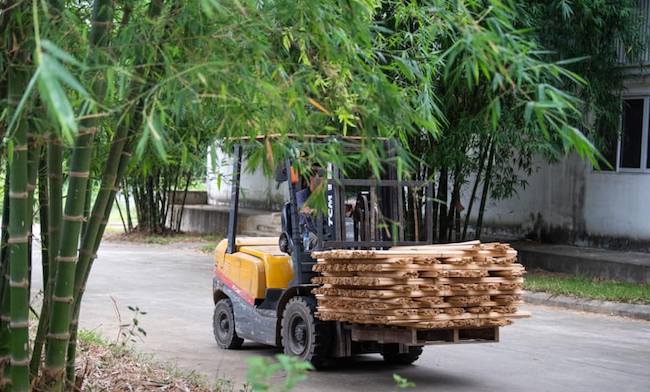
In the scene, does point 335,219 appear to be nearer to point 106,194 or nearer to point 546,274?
point 106,194

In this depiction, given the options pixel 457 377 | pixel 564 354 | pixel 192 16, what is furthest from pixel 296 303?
pixel 192 16

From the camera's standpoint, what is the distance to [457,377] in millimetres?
8836

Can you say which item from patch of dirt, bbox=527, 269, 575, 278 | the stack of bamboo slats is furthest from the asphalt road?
patch of dirt, bbox=527, 269, 575, 278

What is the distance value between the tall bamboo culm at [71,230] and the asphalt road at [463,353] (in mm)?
3010

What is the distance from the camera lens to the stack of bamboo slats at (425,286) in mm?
7930

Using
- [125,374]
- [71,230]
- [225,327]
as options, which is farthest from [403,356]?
[71,230]

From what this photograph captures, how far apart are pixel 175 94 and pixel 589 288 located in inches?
484

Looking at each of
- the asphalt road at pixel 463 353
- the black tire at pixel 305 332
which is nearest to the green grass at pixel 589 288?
the asphalt road at pixel 463 353

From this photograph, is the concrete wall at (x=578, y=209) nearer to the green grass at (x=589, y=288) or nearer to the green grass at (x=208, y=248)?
the green grass at (x=589, y=288)

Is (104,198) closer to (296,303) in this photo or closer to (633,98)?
(296,303)

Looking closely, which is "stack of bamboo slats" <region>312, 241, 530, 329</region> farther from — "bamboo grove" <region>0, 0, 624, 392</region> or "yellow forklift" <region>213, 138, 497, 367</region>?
"bamboo grove" <region>0, 0, 624, 392</region>

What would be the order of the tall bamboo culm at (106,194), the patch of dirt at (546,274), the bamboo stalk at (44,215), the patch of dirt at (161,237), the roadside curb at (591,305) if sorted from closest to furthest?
1. the tall bamboo culm at (106,194)
2. the bamboo stalk at (44,215)
3. the roadside curb at (591,305)
4. the patch of dirt at (546,274)
5. the patch of dirt at (161,237)

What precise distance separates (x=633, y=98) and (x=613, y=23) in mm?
1651

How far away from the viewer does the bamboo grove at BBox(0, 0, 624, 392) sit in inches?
154
